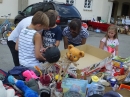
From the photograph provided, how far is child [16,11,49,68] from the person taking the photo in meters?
1.94

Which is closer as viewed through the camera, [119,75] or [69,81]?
[69,81]

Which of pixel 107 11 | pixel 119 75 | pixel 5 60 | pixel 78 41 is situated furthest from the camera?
pixel 107 11

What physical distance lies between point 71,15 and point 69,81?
23.3 feet

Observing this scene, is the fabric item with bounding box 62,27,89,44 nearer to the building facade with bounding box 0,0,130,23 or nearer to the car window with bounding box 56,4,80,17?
the car window with bounding box 56,4,80,17

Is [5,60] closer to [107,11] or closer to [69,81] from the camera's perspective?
[69,81]

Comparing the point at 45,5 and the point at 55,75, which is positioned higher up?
the point at 45,5

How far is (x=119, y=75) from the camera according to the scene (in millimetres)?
2119

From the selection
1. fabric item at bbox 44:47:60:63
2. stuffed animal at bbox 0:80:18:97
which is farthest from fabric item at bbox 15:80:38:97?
fabric item at bbox 44:47:60:63

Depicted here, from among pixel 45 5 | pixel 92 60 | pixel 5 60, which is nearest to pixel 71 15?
pixel 45 5

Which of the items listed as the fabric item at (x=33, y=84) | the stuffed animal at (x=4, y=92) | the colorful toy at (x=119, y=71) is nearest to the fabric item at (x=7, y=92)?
the stuffed animal at (x=4, y=92)

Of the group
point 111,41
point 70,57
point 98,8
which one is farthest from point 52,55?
point 98,8

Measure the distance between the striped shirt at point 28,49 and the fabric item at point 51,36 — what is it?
2.02 ft

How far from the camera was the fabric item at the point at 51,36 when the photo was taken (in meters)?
2.62

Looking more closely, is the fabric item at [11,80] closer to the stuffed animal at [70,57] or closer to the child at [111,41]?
the stuffed animal at [70,57]
